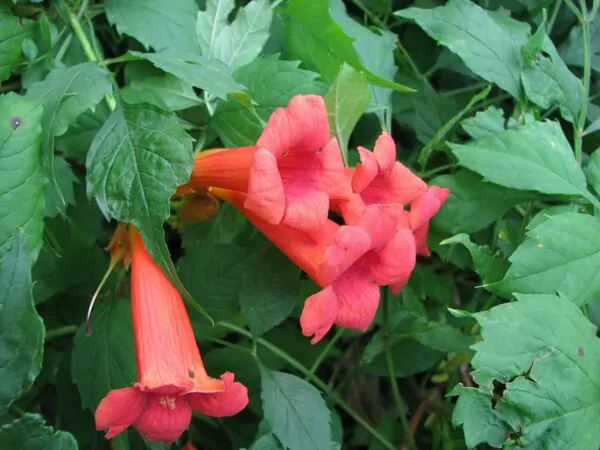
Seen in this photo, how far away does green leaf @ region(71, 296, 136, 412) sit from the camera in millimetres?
1092

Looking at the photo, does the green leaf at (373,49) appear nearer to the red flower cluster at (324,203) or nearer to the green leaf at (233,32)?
the green leaf at (233,32)

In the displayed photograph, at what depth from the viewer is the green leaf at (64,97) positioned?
37.6 inches

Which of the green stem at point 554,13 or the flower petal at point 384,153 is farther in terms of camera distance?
the green stem at point 554,13

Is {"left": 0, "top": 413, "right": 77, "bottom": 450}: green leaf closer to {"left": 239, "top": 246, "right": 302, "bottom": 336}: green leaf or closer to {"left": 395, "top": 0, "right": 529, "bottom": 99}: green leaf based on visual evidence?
{"left": 239, "top": 246, "right": 302, "bottom": 336}: green leaf

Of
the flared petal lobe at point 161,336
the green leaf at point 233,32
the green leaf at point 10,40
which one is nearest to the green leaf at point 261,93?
the green leaf at point 233,32

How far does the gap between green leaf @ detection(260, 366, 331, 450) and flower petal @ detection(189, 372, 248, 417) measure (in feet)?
0.48

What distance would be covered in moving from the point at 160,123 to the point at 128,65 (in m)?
0.31

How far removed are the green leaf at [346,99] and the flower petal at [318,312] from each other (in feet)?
0.98

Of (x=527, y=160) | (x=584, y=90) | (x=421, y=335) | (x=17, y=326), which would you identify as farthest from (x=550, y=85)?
(x=17, y=326)

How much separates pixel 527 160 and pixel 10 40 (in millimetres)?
906

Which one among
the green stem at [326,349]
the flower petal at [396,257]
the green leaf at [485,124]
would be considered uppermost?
the green leaf at [485,124]

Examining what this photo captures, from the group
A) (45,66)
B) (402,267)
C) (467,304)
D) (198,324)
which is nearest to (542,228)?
(402,267)

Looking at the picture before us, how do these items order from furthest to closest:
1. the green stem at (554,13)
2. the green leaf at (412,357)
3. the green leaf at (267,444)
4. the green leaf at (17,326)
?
the green stem at (554,13)
the green leaf at (412,357)
the green leaf at (267,444)
the green leaf at (17,326)

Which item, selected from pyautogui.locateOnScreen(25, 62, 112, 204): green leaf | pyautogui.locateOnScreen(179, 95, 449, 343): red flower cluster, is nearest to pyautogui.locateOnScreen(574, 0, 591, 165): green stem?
pyautogui.locateOnScreen(179, 95, 449, 343): red flower cluster
